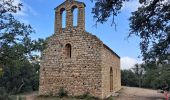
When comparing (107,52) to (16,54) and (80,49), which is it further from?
(16,54)

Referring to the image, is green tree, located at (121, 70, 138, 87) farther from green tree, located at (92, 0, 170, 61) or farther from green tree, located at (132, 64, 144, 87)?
green tree, located at (92, 0, 170, 61)

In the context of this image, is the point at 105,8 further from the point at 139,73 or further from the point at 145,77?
the point at 139,73

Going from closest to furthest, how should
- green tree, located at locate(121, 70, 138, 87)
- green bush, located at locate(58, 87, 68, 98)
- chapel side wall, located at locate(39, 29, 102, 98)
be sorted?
1. chapel side wall, located at locate(39, 29, 102, 98)
2. green bush, located at locate(58, 87, 68, 98)
3. green tree, located at locate(121, 70, 138, 87)

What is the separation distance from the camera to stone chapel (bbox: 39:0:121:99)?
938 inches

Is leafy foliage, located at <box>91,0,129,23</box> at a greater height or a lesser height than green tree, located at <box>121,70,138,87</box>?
greater

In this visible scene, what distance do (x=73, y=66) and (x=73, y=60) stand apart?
1.59 ft

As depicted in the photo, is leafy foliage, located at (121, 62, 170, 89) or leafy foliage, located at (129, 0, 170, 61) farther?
leafy foliage, located at (121, 62, 170, 89)

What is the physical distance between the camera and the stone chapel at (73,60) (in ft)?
78.2

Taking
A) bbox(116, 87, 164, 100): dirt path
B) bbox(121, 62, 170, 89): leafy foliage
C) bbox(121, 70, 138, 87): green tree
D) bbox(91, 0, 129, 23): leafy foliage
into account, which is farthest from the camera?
bbox(121, 70, 138, 87): green tree

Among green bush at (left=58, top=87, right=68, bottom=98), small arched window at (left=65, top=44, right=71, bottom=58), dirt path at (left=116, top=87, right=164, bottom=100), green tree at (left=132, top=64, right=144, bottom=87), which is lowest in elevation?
dirt path at (left=116, top=87, right=164, bottom=100)

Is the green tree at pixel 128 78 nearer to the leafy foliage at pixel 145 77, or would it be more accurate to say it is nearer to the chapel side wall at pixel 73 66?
the leafy foliage at pixel 145 77

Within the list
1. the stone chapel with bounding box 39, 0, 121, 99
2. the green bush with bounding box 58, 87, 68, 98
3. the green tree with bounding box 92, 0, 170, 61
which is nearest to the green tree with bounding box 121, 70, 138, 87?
the stone chapel with bounding box 39, 0, 121, 99

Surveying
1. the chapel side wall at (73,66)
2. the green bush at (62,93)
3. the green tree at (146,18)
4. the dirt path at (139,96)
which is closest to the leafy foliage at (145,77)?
the dirt path at (139,96)

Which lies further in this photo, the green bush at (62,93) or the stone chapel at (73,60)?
the green bush at (62,93)
